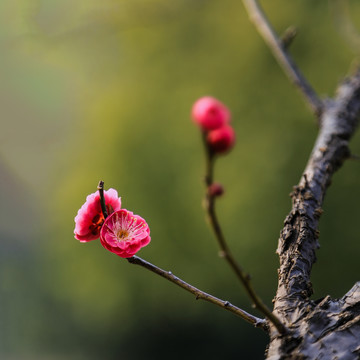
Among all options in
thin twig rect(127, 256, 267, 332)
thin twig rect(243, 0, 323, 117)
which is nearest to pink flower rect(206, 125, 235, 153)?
thin twig rect(127, 256, 267, 332)

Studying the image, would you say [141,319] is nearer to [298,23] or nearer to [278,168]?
[278,168]

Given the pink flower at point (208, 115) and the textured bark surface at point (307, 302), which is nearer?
the pink flower at point (208, 115)

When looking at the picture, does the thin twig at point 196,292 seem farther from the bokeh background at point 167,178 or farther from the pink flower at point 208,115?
the bokeh background at point 167,178

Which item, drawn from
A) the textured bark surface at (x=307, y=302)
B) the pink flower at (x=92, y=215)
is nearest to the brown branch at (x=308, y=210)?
the textured bark surface at (x=307, y=302)

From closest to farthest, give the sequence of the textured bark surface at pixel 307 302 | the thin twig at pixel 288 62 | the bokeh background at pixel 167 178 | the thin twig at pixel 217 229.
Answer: the thin twig at pixel 217 229
the textured bark surface at pixel 307 302
the thin twig at pixel 288 62
the bokeh background at pixel 167 178

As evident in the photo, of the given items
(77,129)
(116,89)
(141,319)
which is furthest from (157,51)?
(141,319)

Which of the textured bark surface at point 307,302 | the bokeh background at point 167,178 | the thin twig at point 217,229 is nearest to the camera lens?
the thin twig at point 217,229

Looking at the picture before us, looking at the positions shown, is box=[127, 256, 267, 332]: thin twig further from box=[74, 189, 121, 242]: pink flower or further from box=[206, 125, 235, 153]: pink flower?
box=[206, 125, 235, 153]: pink flower
